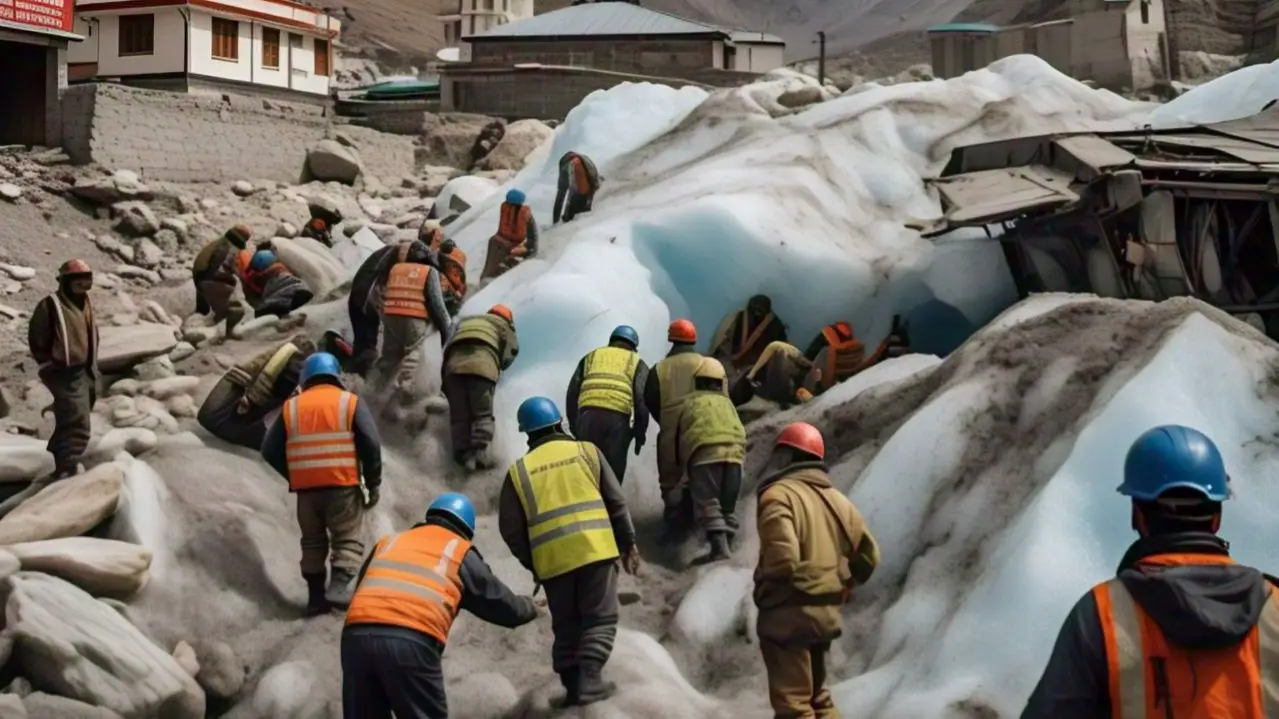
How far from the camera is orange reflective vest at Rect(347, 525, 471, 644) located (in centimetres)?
510

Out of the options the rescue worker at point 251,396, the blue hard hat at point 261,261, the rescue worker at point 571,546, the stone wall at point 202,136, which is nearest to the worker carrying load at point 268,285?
the blue hard hat at point 261,261

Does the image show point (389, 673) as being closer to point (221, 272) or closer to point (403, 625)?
point (403, 625)

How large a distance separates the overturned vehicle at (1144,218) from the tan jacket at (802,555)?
14.3ft

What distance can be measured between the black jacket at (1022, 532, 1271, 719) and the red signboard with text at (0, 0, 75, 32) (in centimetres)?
2079

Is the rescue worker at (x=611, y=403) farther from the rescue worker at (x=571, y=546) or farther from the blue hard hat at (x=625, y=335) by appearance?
the rescue worker at (x=571, y=546)

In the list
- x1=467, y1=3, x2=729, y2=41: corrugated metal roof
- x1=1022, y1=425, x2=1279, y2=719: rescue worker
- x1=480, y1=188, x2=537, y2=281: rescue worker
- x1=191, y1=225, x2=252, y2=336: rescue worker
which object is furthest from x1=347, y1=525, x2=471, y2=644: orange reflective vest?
x1=467, y1=3, x2=729, y2=41: corrugated metal roof

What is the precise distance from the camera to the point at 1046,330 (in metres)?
7.83

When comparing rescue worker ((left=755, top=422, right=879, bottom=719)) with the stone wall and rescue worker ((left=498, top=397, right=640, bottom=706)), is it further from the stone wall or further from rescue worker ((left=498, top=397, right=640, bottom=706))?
the stone wall

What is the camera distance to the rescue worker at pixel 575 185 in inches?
484

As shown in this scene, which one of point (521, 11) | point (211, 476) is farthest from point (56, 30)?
point (521, 11)

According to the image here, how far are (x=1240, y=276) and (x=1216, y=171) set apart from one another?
28.7 inches

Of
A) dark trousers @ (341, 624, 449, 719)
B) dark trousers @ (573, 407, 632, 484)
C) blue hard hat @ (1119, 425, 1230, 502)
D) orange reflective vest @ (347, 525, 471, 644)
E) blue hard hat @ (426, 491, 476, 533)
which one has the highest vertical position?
blue hard hat @ (1119, 425, 1230, 502)

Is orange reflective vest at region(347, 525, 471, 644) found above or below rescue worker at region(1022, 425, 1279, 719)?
below

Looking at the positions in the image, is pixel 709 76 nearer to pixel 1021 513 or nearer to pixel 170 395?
pixel 170 395
